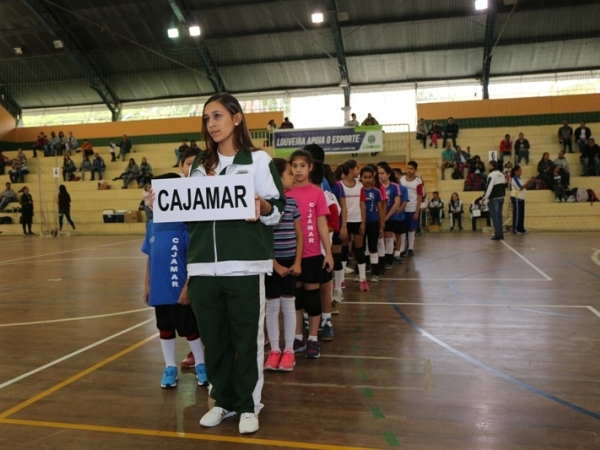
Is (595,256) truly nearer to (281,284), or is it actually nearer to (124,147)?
(281,284)

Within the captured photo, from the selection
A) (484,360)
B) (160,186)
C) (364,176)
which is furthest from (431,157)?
(160,186)

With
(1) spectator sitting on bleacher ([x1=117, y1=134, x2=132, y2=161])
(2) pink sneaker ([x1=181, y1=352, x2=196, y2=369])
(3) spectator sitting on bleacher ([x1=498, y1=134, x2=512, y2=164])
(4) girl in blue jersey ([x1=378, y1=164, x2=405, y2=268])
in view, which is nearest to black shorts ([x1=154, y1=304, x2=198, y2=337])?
(2) pink sneaker ([x1=181, y1=352, x2=196, y2=369])

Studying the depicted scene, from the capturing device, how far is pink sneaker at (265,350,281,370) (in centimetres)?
396

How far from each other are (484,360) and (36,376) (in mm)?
3421

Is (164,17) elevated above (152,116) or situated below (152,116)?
above

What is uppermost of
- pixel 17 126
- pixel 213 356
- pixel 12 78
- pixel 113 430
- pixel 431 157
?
pixel 12 78

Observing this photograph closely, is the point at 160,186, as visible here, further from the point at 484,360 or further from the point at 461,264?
the point at 461,264

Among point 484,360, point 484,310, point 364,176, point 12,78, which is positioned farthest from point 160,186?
point 12,78

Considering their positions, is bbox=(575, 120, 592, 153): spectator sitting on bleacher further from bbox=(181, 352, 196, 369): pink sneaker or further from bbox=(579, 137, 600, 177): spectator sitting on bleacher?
bbox=(181, 352, 196, 369): pink sneaker

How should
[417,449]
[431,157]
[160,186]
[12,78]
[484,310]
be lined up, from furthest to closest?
[12,78]
[431,157]
[484,310]
[160,186]
[417,449]

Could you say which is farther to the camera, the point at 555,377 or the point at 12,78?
the point at 12,78

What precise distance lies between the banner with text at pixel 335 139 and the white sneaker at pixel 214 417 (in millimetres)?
17984

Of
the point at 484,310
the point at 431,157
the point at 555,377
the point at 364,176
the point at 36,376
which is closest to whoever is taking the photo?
the point at 555,377

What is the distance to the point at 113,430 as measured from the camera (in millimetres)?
2967
